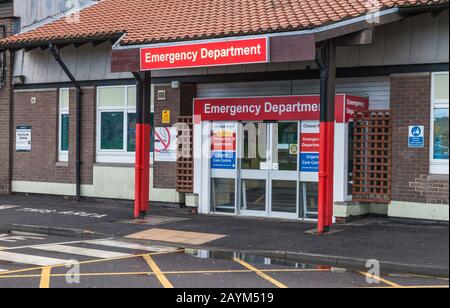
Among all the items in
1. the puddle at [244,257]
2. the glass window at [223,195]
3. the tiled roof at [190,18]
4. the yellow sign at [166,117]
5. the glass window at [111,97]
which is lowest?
the puddle at [244,257]

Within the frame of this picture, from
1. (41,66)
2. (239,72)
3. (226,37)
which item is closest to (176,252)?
(226,37)

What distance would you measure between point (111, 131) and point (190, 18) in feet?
13.8

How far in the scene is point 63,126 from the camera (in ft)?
59.0

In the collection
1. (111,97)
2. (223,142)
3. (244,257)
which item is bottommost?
(244,257)

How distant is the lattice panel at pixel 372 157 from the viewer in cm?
1305

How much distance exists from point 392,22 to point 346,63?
1331mm

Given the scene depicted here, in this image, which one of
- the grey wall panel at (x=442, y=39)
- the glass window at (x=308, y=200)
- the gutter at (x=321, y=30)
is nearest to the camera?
the gutter at (x=321, y=30)

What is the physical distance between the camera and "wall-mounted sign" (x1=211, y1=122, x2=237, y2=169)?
14547mm

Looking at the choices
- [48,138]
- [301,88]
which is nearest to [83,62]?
[48,138]

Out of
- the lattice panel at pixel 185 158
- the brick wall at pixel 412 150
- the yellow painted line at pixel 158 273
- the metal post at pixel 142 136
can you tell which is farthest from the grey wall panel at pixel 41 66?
the brick wall at pixel 412 150

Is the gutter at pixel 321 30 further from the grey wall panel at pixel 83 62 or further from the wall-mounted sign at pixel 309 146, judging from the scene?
the grey wall panel at pixel 83 62

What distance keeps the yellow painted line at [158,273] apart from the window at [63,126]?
8.72 metres

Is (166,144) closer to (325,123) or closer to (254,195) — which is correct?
(254,195)
